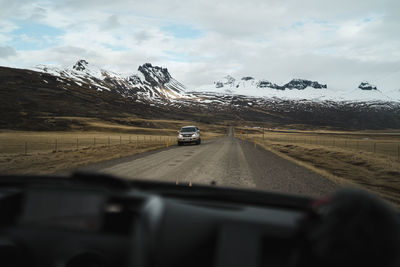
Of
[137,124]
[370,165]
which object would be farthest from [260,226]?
[137,124]

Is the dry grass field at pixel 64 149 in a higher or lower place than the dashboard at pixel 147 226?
lower

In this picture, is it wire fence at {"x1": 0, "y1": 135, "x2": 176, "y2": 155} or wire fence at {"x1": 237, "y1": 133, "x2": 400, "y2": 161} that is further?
wire fence at {"x1": 237, "y1": 133, "x2": 400, "y2": 161}

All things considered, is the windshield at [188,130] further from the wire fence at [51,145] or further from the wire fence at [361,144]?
the wire fence at [361,144]

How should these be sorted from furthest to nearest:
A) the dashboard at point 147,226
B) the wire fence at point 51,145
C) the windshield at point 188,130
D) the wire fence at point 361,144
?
the wire fence at point 361,144
the windshield at point 188,130
the wire fence at point 51,145
the dashboard at point 147,226

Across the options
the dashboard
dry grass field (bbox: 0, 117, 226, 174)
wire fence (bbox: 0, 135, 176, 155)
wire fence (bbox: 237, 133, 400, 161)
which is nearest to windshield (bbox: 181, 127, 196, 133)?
wire fence (bbox: 0, 135, 176, 155)

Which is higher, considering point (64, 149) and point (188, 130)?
point (188, 130)

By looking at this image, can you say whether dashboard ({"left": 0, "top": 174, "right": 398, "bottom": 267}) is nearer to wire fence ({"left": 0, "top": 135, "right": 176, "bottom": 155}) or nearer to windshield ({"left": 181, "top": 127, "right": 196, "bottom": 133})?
wire fence ({"left": 0, "top": 135, "right": 176, "bottom": 155})

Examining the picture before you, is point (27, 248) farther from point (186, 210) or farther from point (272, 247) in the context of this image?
point (272, 247)

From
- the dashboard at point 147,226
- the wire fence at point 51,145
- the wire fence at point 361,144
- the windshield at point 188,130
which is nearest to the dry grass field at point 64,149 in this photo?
the wire fence at point 51,145

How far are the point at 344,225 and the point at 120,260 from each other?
55.4 inches

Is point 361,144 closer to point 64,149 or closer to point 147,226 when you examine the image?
point 64,149

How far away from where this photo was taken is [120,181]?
213 centimetres

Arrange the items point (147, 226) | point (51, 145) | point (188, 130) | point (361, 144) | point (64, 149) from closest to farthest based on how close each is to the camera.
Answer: point (147, 226), point (64, 149), point (188, 130), point (51, 145), point (361, 144)

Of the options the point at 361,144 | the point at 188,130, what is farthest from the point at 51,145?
the point at 361,144
